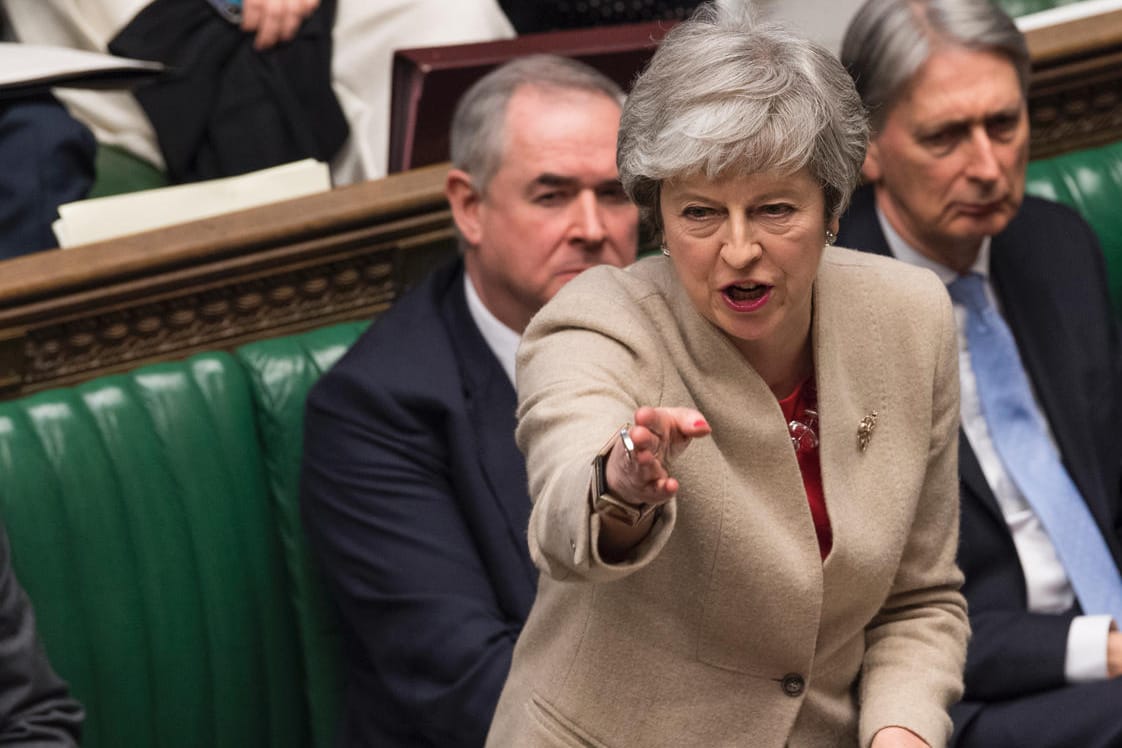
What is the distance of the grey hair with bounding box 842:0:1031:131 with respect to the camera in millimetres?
2490

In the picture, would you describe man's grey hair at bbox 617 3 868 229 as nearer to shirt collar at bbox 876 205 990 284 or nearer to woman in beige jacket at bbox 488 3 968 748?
woman in beige jacket at bbox 488 3 968 748

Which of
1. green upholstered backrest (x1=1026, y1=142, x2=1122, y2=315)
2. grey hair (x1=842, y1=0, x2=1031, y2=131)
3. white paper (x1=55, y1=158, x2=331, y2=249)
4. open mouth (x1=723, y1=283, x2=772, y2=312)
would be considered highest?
open mouth (x1=723, y1=283, x2=772, y2=312)

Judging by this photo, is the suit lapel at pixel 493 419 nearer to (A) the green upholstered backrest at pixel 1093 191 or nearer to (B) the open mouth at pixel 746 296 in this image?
(B) the open mouth at pixel 746 296

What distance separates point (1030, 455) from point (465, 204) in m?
0.89

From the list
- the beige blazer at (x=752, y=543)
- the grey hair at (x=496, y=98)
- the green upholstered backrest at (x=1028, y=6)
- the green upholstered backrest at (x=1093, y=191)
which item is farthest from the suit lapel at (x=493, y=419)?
the green upholstered backrest at (x=1028, y=6)

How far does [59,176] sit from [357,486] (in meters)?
0.69

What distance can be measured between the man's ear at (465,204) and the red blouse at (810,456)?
0.92 meters

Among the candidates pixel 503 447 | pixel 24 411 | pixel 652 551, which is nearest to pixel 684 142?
pixel 652 551

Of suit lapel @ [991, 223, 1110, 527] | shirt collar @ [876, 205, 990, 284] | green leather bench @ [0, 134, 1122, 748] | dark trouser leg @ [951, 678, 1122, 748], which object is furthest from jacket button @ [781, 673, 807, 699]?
shirt collar @ [876, 205, 990, 284]

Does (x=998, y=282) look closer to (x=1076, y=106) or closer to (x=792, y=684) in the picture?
(x=1076, y=106)

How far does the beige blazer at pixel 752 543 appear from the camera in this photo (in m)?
1.50

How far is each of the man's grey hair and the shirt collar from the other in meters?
1.03

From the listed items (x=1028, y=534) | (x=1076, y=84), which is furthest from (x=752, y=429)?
(x=1076, y=84)

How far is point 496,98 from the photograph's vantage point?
2.46 meters
